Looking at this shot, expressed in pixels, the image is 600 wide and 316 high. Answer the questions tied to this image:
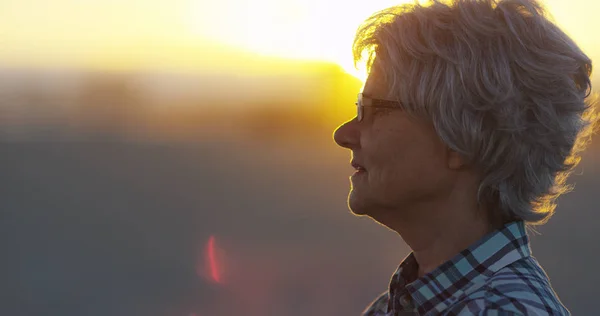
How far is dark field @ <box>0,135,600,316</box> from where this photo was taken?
23.2 feet

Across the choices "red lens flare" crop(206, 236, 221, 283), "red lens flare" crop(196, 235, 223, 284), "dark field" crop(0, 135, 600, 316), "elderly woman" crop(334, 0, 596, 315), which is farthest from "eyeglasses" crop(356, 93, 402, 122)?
"red lens flare" crop(206, 236, 221, 283)

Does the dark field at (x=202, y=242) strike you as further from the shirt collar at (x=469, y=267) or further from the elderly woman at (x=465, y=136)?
the shirt collar at (x=469, y=267)

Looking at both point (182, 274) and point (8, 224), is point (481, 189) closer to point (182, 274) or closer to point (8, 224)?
point (182, 274)

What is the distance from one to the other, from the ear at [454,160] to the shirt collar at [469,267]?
0.20 m

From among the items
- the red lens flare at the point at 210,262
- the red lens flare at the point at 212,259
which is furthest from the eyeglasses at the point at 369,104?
the red lens flare at the point at 212,259

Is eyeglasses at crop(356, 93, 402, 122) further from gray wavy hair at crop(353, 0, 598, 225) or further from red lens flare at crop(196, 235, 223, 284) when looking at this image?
red lens flare at crop(196, 235, 223, 284)

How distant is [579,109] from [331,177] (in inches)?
492

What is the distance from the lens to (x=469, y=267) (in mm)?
2096

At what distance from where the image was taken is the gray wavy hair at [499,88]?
2.16 m

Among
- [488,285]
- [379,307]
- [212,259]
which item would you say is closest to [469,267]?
[488,285]

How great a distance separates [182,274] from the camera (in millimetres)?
7879

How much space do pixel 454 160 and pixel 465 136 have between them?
0.09 metres

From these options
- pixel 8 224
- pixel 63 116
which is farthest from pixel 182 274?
pixel 63 116

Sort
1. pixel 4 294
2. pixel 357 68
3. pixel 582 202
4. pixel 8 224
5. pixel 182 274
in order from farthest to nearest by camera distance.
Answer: pixel 582 202
pixel 8 224
pixel 182 274
pixel 4 294
pixel 357 68
